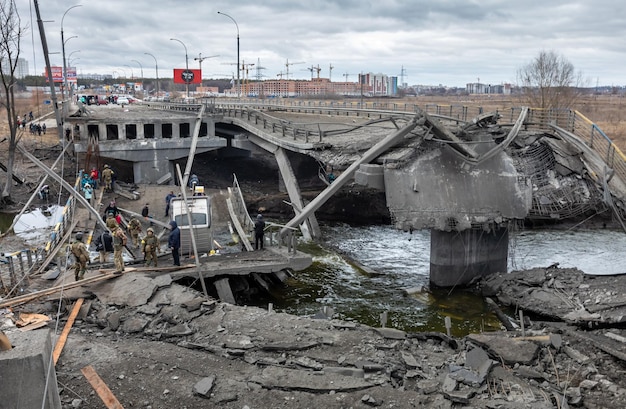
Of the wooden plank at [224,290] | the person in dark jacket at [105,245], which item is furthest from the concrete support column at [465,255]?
the person in dark jacket at [105,245]

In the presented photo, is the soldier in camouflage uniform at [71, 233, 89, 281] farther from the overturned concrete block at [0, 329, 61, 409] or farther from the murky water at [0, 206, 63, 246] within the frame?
the overturned concrete block at [0, 329, 61, 409]

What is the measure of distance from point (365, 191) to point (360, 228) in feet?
11.9

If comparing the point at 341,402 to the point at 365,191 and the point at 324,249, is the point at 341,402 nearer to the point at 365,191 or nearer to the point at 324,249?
the point at 324,249

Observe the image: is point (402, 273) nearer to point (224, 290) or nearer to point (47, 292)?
point (224, 290)

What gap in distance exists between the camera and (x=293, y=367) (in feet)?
35.8

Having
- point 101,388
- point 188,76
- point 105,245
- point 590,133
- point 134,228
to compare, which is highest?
point 188,76

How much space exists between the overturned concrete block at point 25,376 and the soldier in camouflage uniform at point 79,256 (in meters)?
8.17

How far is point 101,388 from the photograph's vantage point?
31.9 ft

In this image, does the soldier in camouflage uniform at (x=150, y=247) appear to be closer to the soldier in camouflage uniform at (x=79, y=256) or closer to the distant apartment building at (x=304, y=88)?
the soldier in camouflage uniform at (x=79, y=256)

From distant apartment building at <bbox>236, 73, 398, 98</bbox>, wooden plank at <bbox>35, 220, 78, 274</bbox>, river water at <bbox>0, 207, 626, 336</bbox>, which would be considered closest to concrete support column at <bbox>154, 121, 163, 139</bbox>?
river water at <bbox>0, 207, 626, 336</bbox>

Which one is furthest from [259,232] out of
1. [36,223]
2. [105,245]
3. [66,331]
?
[36,223]

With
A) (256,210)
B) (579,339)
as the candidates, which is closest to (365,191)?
(256,210)

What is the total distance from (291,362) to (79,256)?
7.28 metres

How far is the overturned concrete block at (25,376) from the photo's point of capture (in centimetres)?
670
